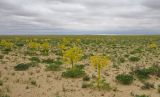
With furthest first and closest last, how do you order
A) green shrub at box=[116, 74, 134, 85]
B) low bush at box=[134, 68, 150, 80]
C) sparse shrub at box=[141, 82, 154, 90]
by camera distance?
low bush at box=[134, 68, 150, 80] < green shrub at box=[116, 74, 134, 85] < sparse shrub at box=[141, 82, 154, 90]

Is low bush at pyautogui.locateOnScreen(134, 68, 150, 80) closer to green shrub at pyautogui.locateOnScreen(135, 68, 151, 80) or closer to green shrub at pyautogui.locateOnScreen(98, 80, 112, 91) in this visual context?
A: green shrub at pyautogui.locateOnScreen(135, 68, 151, 80)

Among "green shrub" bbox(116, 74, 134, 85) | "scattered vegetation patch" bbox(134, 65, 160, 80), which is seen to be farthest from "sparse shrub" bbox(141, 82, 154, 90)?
"scattered vegetation patch" bbox(134, 65, 160, 80)

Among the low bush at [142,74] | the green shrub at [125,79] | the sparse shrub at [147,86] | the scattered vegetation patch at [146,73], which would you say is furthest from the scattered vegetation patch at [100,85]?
the scattered vegetation patch at [146,73]

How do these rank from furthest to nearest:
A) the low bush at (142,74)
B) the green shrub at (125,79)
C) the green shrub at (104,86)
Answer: the low bush at (142,74), the green shrub at (125,79), the green shrub at (104,86)

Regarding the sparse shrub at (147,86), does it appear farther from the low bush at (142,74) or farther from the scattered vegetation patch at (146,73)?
the scattered vegetation patch at (146,73)

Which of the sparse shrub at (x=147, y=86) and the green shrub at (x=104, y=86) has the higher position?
the green shrub at (x=104, y=86)

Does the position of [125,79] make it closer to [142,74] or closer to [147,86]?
[147,86]

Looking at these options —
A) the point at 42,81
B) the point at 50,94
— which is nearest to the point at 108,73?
the point at 42,81

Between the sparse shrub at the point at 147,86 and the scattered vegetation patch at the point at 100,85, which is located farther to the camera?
the sparse shrub at the point at 147,86

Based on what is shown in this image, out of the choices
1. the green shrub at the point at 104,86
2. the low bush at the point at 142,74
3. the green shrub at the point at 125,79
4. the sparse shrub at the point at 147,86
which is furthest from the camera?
the low bush at the point at 142,74

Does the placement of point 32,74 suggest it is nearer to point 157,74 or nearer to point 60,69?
point 60,69

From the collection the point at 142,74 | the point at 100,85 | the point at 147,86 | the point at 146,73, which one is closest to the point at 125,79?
the point at 147,86

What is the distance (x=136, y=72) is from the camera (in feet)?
54.2

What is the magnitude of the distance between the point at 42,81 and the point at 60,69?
10.6 ft
